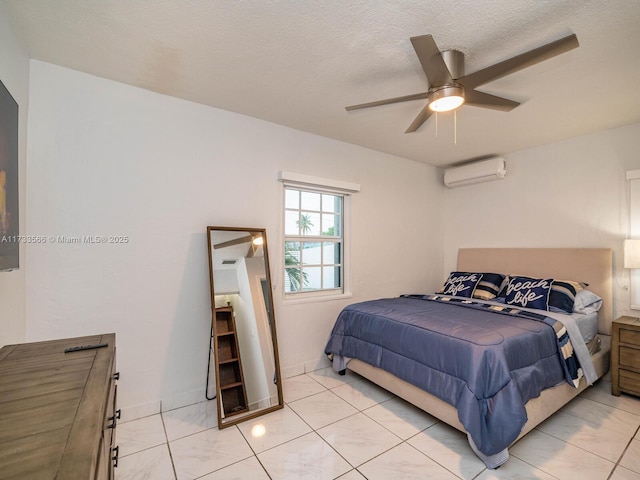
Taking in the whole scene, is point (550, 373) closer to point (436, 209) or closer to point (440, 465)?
point (440, 465)

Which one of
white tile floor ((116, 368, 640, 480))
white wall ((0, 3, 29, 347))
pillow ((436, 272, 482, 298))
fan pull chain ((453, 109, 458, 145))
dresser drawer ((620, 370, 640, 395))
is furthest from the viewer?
pillow ((436, 272, 482, 298))

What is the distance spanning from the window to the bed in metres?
0.57

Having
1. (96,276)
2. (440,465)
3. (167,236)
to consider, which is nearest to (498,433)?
(440,465)

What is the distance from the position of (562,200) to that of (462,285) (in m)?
1.43

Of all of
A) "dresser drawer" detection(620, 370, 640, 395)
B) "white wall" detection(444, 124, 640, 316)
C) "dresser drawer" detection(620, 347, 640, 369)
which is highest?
"white wall" detection(444, 124, 640, 316)

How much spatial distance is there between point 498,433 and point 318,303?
187 cm

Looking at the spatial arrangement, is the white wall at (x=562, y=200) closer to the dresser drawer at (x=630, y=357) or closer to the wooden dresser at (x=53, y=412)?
the dresser drawer at (x=630, y=357)

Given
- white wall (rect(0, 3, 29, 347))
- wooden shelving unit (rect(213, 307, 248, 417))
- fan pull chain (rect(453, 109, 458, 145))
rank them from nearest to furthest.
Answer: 1. white wall (rect(0, 3, 29, 347))
2. wooden shelving unit (rect(213, 307, 248, 417))
3. fan pull chain (rect(453, 109, 458, 145))

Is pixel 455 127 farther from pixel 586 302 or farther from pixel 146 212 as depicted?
pixel 146 212

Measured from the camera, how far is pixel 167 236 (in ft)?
Result: 7.95

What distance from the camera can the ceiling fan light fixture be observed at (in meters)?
1.83

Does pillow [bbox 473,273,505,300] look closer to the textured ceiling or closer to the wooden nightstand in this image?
the wooden nightstand

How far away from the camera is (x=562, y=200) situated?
3375 millimetres

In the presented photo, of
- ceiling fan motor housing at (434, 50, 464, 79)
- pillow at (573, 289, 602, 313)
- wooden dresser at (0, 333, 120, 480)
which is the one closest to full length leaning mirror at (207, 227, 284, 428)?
wooden dresser at (0, 333, 120, 480)
